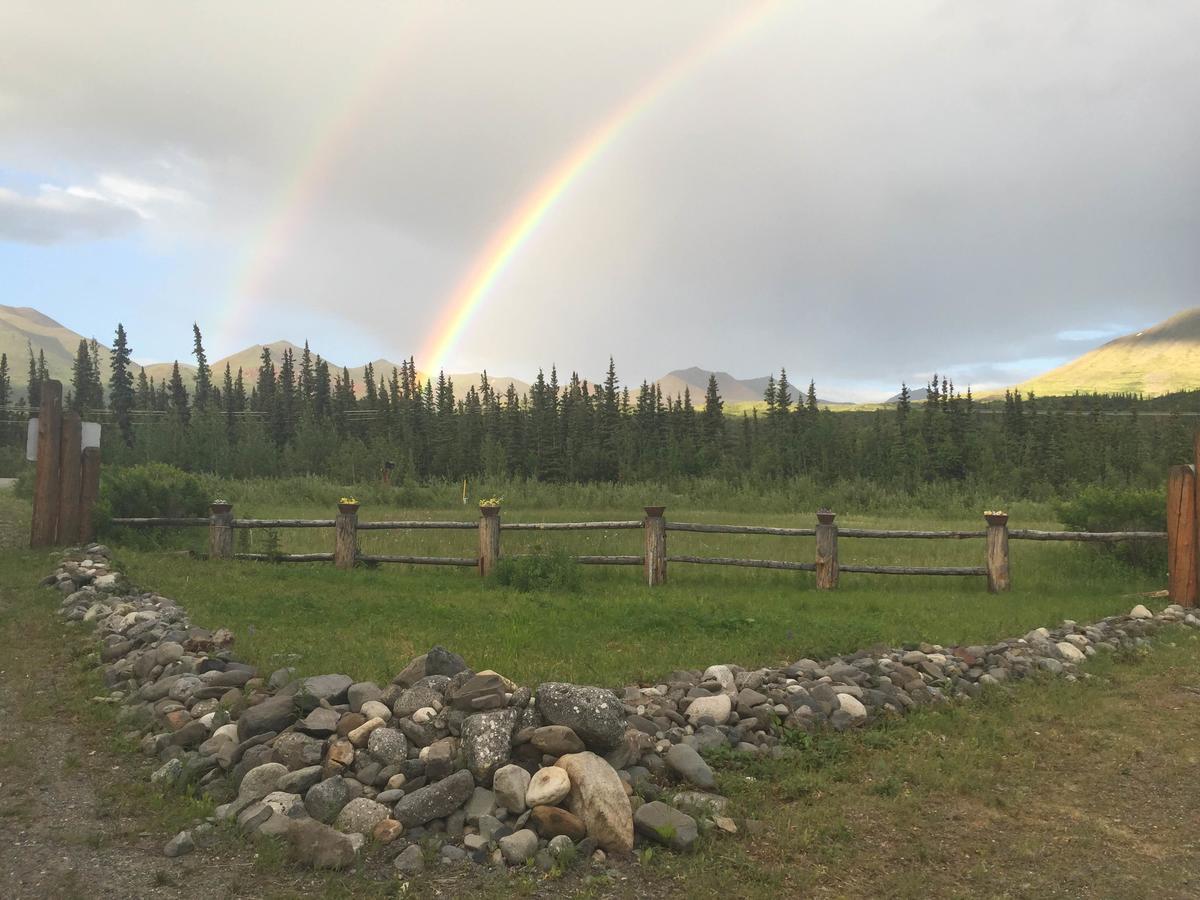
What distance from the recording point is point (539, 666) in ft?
25.3

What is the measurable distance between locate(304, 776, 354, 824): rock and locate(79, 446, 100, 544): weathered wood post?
39.9ft

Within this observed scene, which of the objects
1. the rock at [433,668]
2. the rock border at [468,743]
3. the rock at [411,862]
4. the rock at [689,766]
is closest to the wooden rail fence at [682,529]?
the rock border at [468,743]

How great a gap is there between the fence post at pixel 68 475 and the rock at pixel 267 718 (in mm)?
10894

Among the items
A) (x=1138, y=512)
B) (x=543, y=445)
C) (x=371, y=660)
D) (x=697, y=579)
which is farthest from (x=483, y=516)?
(x=543, y=445)

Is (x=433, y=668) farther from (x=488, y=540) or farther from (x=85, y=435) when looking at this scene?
(x=85, y=435)

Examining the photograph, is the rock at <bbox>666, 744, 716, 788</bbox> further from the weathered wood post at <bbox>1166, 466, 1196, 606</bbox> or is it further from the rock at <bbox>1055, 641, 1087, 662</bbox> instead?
the weathered wood post at <bbox>1166, 466, 1196, 606</bbox>

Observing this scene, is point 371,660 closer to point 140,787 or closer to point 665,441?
point 140,787

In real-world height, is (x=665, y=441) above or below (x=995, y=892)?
above

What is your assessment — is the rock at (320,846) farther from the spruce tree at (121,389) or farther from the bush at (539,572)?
the spruce tree at (121,389)

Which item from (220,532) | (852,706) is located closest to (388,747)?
(852,706)

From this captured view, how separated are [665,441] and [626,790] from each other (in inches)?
1950

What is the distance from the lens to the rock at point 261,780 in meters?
5.16

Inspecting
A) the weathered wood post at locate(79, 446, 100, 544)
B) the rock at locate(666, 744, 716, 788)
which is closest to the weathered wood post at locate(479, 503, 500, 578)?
the weathered wood post at locate(79, 446, 100, 544)

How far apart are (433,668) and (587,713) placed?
169 centimetres
